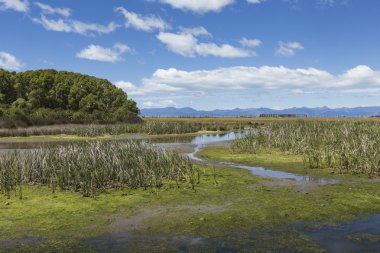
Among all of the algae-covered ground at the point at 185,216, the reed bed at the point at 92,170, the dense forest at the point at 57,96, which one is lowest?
the algae-covered ground at the point at 185,216

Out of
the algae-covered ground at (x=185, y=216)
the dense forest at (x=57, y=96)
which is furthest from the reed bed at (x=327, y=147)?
the dense forest at (x=57, y=96)

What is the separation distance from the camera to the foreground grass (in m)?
10.3

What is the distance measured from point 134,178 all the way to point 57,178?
307 cm

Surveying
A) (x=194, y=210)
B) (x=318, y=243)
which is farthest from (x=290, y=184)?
(x=318, y=243)

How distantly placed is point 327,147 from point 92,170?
14.3m

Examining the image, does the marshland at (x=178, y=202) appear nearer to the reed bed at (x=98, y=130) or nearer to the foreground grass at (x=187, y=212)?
the foreground grass at (x=187, y=212)

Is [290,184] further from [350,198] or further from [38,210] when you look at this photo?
[38,210]

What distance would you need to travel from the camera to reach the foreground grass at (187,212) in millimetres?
10344

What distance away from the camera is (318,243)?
9.78 m

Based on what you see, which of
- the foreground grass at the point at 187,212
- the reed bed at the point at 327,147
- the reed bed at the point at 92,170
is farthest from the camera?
the reed bed at the point at 327,147

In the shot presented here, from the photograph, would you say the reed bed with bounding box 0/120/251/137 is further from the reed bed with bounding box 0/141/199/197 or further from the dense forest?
the reed bed with bounding box 0/141/199/197

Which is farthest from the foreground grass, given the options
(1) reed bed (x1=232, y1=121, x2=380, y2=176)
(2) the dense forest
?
(2) the dense forest

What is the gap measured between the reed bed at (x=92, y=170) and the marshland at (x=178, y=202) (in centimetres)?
5

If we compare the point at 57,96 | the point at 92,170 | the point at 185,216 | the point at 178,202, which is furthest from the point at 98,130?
the point at 185,216
